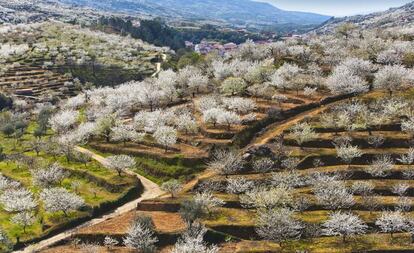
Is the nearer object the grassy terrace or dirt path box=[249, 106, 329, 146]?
the grassy terrace

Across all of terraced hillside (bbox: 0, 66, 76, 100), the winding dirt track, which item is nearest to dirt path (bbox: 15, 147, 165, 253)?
the winding dirt track

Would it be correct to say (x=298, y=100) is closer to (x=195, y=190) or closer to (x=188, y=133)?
(x=188, y=133)

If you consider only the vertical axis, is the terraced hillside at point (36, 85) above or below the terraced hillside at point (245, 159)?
below

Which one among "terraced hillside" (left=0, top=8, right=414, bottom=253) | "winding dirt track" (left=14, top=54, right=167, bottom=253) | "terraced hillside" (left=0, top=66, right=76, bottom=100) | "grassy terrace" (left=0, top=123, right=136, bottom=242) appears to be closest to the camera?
"terraced hillside" (left=0, top=8, right=414, bottom=253)

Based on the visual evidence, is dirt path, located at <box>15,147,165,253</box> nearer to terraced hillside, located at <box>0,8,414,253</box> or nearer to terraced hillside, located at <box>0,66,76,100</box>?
terraced hillside, located at <box>0,8,414,253</box>

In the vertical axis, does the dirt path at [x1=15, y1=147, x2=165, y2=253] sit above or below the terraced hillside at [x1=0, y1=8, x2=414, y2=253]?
below

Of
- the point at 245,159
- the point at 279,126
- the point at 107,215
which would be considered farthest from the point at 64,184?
the point at 279,126

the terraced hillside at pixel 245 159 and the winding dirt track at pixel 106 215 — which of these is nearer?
the terraced hillside at pixel 245 159

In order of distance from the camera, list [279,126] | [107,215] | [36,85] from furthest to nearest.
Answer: [36,85] → [279,126] → [107,215]

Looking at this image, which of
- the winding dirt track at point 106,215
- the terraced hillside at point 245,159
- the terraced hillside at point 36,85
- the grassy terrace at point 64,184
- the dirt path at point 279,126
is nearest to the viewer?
the terraced hillside at point 245,159

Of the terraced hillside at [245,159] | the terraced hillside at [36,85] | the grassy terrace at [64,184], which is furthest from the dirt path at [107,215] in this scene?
the terraced hillside at [36,85]

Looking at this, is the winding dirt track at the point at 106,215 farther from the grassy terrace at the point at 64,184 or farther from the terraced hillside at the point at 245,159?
the grassy terrace at the point at 64,184

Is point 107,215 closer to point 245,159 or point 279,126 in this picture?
point 245,159
